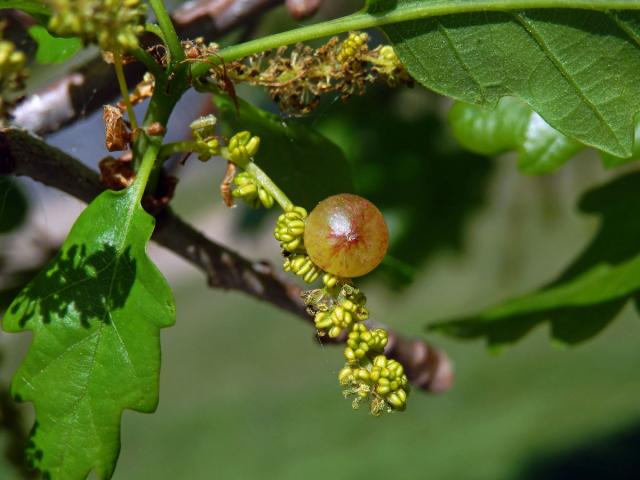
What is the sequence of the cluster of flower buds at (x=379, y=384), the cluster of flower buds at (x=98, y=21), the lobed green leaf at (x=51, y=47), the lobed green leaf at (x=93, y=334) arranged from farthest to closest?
the lobed green leaf at (x=51, y=47) < the lobed green leaf at (x=93, y=334) < the cluster of flower buds at (x=379, y=384) < the cluster of flower buds at (x=98, y=21)

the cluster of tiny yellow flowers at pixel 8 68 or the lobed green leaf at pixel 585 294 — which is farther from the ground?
the cluster of tiny yellow flowers at pixel 8 68

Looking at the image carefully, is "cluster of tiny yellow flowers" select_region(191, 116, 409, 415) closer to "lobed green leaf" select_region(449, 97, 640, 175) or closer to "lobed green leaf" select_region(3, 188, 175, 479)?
"lobed green leaf" select_region(3, 188, 175, 479)

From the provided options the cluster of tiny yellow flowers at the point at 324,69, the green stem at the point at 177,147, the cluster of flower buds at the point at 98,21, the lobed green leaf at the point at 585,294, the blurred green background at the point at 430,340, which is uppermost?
the cluster of flower buds at the point at 98,21

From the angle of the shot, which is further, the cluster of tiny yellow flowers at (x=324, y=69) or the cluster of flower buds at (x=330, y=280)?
the cluster of tiny yellow flowers at (x=324, y=69)

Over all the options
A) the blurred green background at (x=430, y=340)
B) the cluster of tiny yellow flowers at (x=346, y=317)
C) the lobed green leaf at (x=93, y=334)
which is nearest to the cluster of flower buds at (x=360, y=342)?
the cluster of tiny yellow flowers at (x=346, y=317)

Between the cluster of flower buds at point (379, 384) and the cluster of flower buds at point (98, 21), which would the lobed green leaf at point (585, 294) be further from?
the cluster of flower buds at point (98, 21)

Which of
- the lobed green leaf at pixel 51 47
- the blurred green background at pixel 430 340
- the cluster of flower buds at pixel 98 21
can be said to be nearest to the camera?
the cluster of flower buds at pixel 98 21

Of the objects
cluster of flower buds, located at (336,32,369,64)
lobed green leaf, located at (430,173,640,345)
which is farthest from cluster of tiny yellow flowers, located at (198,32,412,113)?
lobed green leaf, located at (430,173,640,345)
